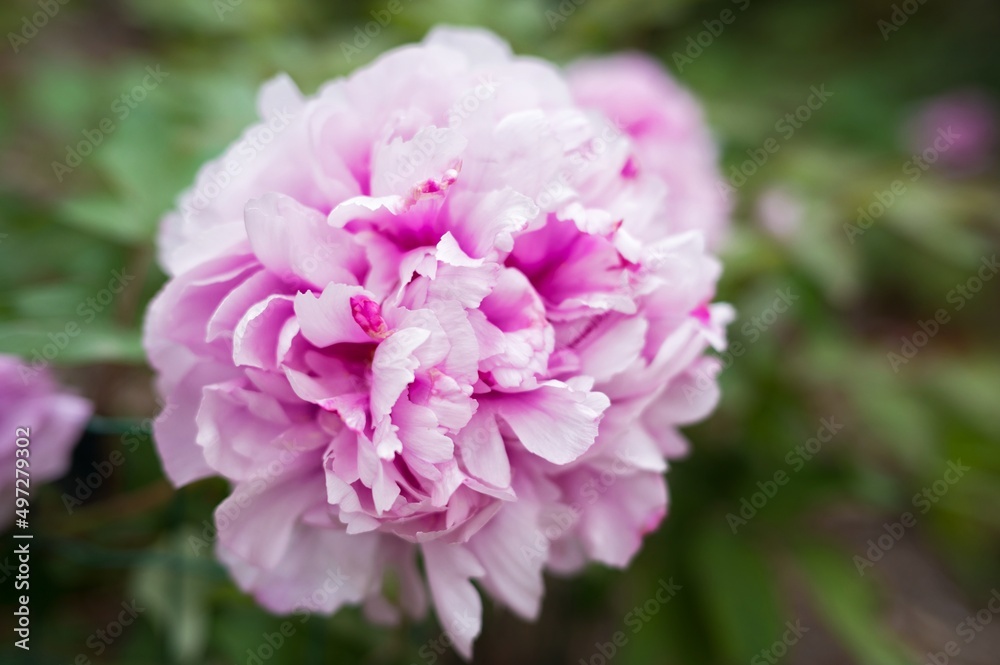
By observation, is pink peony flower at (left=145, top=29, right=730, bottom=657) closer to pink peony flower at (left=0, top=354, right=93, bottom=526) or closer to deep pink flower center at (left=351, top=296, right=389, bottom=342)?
deep pink flower center at (left=351, top=296, right=389, bottom=342)

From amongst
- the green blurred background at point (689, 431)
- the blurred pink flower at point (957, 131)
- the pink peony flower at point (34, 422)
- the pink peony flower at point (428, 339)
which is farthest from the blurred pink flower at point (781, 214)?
the blurred pink flower at point (957, 131)

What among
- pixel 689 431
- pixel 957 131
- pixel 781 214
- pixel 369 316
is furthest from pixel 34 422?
pixel 957 131

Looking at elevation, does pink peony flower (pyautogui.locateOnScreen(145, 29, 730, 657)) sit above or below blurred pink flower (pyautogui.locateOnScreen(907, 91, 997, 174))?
above

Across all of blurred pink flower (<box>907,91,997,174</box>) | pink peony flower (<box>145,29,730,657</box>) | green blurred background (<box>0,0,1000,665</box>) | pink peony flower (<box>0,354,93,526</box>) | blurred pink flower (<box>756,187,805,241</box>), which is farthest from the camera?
blurred pink flower (<box>907,91,997,174</box>)

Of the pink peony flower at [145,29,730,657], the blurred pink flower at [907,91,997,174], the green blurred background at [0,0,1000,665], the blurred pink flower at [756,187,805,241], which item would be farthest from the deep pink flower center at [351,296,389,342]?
the blurred pink flower at [907,91,997,174]

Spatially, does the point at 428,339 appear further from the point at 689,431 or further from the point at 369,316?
the point at 689,431

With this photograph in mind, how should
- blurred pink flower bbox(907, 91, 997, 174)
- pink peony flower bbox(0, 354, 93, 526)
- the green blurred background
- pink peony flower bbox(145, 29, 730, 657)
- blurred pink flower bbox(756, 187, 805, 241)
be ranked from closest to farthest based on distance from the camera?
pink peony flower bbox(145, 29, 730, 657), pink peony flower bbox(0, 354, 93, 526), the green blurred background, blurred pink flower bbox(756, 187, 805, 241), blurred pink flower bbox(907, 91, 997, 174)
